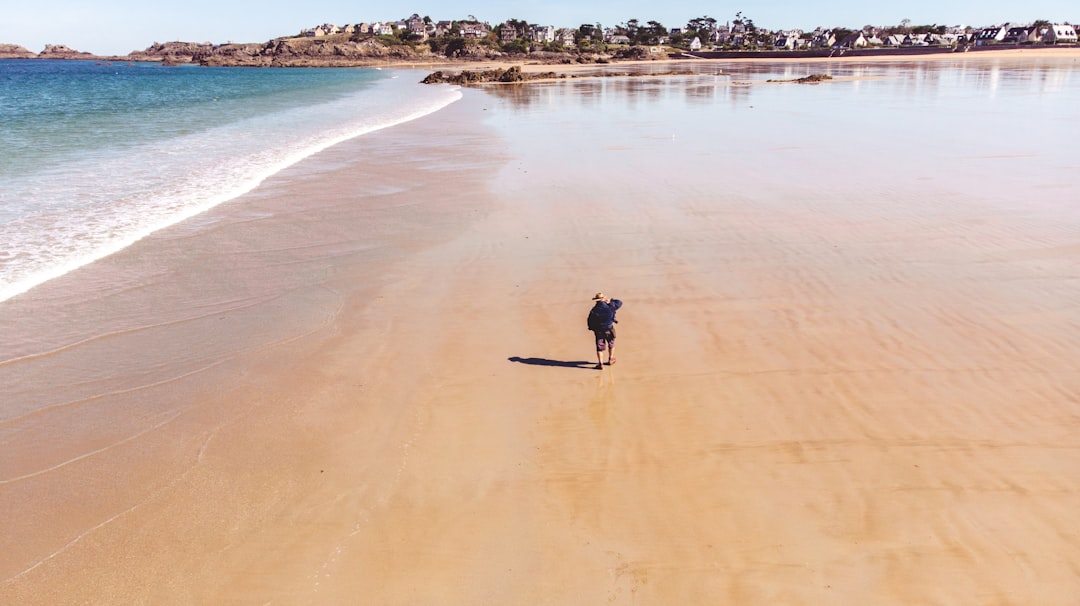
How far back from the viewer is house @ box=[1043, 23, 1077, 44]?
378 feet

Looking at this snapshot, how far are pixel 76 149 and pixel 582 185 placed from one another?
1932 centimetres

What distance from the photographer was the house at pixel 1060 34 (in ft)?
→ 378

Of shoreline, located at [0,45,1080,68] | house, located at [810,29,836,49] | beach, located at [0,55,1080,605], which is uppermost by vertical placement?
house, located at [810,29,836,49]

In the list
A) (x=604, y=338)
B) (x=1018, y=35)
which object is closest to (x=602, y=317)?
(x=604, y=338)

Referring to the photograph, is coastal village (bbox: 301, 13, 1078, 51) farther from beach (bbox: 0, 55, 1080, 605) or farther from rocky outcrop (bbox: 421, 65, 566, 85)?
beach (bbox: 0, 55, 1080, 605)

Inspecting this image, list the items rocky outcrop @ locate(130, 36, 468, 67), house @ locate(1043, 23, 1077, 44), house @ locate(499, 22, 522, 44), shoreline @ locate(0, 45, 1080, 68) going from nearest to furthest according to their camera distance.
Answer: shoreline @ locate(0, 45, 1080, 68) → house @ locate(1043, 23, 1077, 44) → rocky outcrop @ locate(130, 36, 468, 67) → house @ locate(499, 22, 522, 44)

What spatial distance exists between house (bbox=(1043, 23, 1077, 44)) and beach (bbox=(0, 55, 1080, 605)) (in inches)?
5425

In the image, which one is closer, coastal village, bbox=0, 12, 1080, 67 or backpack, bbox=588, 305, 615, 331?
backpack, bbox=588, 305, 615, 331

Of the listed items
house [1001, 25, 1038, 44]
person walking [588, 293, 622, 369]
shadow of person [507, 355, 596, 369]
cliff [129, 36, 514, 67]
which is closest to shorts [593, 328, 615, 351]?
person walking [588, 293, 622, 369]

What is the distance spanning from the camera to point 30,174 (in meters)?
18.8

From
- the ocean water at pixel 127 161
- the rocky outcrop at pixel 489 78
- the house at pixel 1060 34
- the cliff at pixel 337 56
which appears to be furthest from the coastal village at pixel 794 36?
the ocean water at pixel 127 161

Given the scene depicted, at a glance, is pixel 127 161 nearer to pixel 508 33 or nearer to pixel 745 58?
pixel 745 58

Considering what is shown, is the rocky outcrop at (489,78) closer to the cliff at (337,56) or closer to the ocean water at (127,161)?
the ocean water at (127,161)

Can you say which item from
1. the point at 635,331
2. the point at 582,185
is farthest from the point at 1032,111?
the point at 635,331
